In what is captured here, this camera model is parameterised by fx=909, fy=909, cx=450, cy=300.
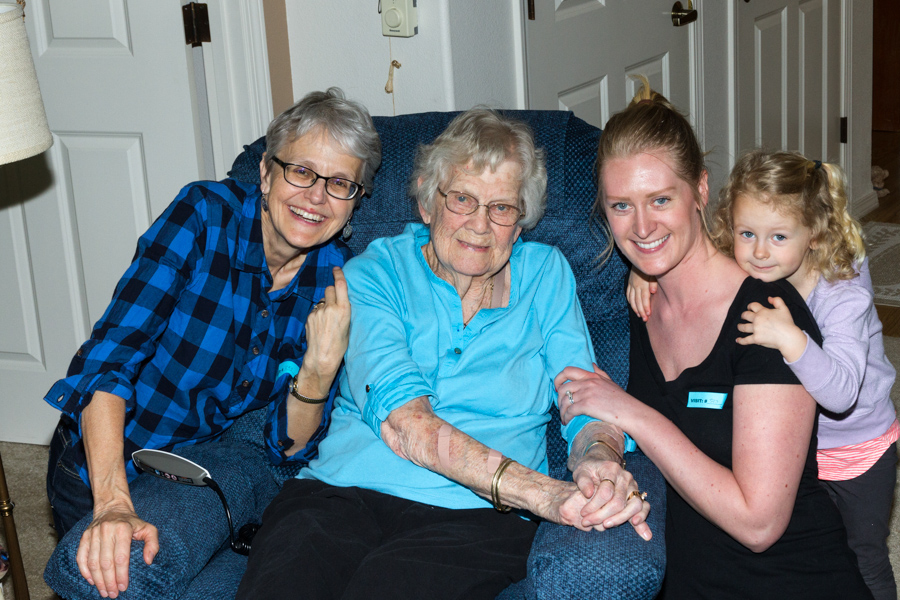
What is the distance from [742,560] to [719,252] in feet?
1.64

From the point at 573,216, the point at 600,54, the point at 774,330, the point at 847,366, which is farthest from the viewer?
the point at 600,54

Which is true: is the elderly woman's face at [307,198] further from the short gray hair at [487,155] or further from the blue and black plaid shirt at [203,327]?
the short gray hair at [487,155]

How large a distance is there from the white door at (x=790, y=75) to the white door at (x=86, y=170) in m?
2.25

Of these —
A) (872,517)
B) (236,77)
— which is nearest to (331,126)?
(236,77)

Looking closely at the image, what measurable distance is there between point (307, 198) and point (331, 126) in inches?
5.7

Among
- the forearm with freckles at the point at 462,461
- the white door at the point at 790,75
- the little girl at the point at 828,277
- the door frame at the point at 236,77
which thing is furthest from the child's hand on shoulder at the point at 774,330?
the white door at the point at 790,75

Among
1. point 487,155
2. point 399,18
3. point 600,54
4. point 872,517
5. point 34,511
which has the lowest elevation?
point 34,511

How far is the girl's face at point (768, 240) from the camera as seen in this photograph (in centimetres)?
150

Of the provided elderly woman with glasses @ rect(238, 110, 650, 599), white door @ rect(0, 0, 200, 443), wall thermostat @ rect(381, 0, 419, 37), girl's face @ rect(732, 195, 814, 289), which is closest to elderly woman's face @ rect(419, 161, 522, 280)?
elderly woman with glasses @ rect(238, 110, 650, 599)

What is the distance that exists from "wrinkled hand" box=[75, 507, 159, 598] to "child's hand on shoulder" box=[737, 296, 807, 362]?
39.2 inches

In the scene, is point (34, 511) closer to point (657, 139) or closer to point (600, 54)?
point (657, 139)

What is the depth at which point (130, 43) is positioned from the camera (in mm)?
2545

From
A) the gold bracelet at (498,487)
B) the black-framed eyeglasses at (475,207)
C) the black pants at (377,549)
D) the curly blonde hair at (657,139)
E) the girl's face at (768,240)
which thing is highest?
the curly blonde hair at (657,139)

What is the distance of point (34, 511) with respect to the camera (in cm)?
256
